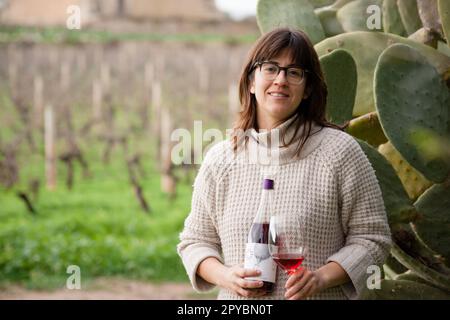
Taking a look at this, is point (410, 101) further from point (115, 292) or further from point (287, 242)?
point (115, 292)

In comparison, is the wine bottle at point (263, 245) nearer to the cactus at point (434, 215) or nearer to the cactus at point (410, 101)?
the cactus at point (410, 101)

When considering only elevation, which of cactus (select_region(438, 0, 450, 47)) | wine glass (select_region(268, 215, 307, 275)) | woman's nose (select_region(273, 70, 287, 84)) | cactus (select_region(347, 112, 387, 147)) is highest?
cactus (select_region(438, 0, 450, 47))

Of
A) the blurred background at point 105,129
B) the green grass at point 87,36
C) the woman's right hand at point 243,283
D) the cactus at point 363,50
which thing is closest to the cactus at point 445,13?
the cactus at point 363,50

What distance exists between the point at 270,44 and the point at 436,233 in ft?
3.65

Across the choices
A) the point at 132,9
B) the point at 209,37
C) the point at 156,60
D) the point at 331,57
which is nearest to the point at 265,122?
the point at 331,57

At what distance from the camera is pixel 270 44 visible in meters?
1.82

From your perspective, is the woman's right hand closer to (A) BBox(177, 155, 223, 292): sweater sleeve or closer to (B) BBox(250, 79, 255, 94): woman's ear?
(A) BBox(177, 155, 223, 292): sweater sleeve

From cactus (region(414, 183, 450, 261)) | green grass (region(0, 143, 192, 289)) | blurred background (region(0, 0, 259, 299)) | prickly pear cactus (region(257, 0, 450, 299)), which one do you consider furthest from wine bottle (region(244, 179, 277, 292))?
green grass (region(0, 143, 192, 289))

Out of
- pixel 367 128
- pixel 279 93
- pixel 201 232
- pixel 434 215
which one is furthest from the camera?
pixel 367 128

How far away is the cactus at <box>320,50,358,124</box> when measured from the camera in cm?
259

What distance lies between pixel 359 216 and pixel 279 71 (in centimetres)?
34

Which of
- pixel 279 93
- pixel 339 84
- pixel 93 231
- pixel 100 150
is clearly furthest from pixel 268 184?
pixel 100 150

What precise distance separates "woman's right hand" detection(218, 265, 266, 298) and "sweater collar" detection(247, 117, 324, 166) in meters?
0.23

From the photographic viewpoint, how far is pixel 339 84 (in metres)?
2.60
